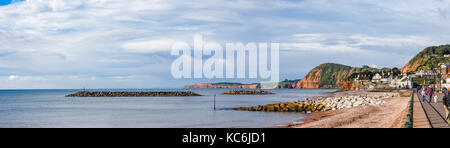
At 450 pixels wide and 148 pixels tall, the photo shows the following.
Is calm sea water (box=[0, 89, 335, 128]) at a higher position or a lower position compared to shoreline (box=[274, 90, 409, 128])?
lower

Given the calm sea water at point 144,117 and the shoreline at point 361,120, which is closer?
the shoreline at point 361,120

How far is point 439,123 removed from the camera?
50.8 ft

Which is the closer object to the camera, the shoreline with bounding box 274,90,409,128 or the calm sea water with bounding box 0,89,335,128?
the shoreline with bounding box 274,90,409,128

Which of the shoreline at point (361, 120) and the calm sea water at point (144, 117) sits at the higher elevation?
the shoreline at point (361, 120)

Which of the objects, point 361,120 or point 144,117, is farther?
point 144,117

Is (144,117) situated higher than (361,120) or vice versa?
(361,120)
